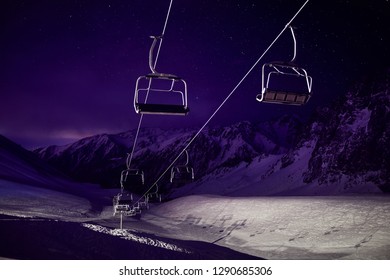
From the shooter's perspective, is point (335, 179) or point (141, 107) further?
point (335, 179)

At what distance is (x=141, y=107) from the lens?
6863mm

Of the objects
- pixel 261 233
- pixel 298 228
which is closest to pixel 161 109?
pixel 298 228

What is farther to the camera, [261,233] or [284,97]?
[261,233]

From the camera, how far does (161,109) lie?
22.8 ft

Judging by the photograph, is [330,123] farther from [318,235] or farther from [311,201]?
[318,235]

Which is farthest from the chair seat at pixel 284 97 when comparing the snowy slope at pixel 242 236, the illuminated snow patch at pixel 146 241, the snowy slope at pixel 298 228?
the illuminated snow patch at pixel 146 241

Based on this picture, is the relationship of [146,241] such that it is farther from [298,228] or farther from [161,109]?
[161,109]

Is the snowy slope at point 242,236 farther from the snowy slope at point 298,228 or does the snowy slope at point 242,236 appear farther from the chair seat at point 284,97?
the chair seat at point 284,97

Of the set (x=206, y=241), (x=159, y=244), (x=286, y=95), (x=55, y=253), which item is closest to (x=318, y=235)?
(x=206, y=241)

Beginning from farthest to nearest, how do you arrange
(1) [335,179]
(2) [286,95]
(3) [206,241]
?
(1) [335,179]
(3) [206,241]
(2) [286,95]

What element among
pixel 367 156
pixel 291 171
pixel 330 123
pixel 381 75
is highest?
pixel 381 75

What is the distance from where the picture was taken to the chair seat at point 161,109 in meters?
6.81

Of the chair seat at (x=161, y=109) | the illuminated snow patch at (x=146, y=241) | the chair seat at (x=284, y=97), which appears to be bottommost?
the illuminated snow patch at (x=146, y=241)
